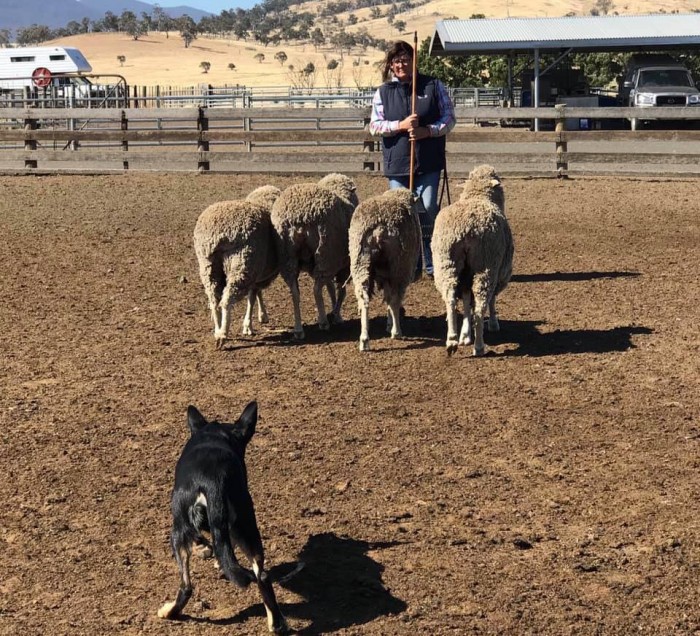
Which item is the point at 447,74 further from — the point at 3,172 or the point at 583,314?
the point at 583,314

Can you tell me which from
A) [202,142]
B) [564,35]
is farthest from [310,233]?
[564,35]

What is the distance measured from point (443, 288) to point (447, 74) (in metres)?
41.6

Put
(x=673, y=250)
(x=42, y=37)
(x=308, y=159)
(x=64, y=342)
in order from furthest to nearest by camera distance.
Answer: (x=42, y=37) < (x=308, y=159) < (x=673, y=250) < (x=64, y=342)

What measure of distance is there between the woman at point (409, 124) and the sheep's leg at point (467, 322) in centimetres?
159

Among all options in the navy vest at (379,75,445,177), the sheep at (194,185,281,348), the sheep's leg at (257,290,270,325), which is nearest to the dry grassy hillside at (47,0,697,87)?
the navy vest at (379,75,445,177)

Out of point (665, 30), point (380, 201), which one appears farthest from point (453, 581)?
point (665, 30)

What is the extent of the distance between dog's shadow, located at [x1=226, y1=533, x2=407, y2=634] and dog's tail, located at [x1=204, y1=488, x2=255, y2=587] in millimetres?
342

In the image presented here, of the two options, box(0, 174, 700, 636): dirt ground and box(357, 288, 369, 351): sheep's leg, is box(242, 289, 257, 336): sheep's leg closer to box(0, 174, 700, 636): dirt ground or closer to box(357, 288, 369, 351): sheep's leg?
box(0, 174, 700, 636): dirt ground

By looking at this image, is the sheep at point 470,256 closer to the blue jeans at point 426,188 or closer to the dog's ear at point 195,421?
the blue jeans at point 426,188

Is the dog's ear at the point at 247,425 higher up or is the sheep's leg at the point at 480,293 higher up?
the sheep's leg at the point at 480,293

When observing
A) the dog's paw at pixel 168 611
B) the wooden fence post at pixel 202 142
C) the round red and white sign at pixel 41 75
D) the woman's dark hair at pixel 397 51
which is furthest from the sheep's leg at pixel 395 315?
the round red and white sign at pixel 41 75

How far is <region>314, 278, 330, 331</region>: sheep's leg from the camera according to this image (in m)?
8.02

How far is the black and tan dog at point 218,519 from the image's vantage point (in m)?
3.64

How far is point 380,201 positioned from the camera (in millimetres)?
7445
